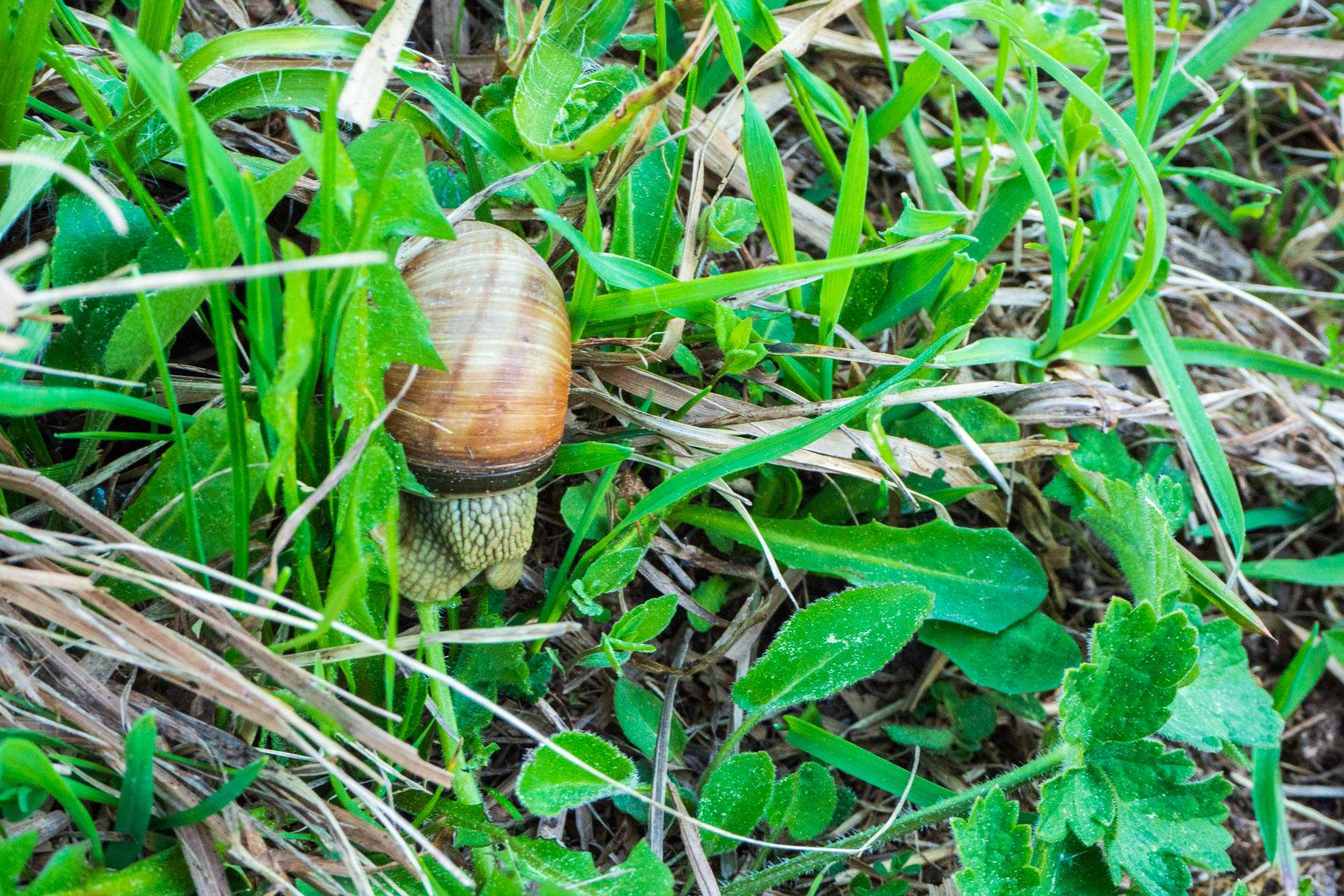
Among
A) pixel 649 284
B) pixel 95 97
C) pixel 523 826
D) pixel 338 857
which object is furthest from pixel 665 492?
pixel 95 97

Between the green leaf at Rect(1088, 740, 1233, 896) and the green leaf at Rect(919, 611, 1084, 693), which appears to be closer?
the green leaf at Rect(1088, 740, 1233, 896)

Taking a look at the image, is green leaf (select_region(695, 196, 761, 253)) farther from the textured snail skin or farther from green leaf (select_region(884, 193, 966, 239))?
the textured snail skin

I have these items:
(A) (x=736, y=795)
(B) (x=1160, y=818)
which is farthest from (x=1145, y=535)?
(A) (x=736, y=795)

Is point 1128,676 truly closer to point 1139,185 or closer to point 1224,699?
point 1224,699

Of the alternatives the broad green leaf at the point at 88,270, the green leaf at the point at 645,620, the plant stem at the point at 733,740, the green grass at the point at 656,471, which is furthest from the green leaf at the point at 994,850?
the broad green leaf at the point at 88,270

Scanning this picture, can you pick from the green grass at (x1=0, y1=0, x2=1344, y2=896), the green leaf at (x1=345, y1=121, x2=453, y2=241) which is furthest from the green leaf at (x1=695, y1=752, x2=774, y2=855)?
the green leaf at (x1=345, y1=121, x2=453, y2=241)

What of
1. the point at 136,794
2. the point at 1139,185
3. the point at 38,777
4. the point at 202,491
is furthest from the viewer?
the point at 1139,185

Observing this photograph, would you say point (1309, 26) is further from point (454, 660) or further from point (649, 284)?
point (454, 660)
